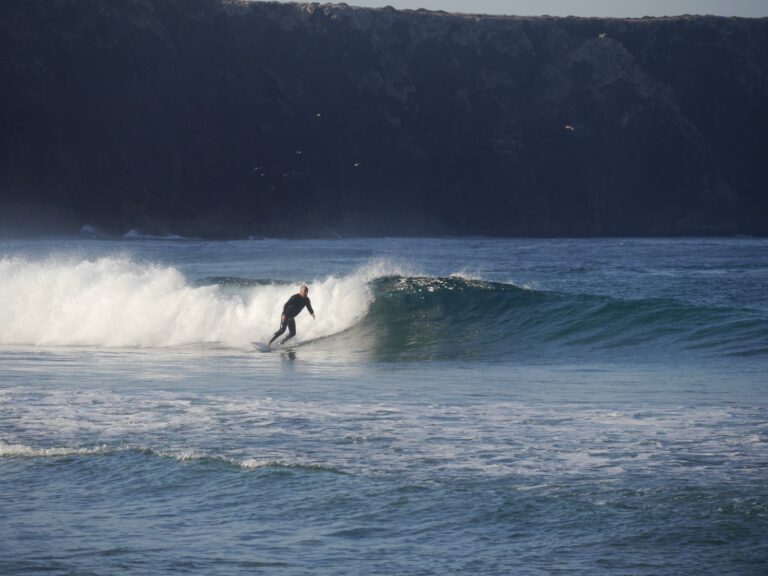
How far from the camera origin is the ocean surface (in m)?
7.16

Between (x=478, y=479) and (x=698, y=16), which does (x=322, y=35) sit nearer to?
(x=698, y=16)

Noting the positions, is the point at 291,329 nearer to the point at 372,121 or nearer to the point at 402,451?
the point at 402,451

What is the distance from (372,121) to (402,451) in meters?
102

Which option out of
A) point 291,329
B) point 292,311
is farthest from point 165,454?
point 292,311

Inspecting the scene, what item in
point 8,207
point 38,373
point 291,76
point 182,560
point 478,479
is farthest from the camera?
point 291,76

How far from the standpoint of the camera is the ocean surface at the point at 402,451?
716 centimetres

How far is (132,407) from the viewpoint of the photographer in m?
12.0

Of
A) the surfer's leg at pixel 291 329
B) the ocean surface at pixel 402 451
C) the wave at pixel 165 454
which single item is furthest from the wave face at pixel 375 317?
the wave at pixel 165 454

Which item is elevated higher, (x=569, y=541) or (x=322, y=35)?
(x=322, y=35)

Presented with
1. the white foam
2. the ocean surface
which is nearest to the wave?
the ocean surface

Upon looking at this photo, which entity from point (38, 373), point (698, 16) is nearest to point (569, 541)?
point (38, 373)

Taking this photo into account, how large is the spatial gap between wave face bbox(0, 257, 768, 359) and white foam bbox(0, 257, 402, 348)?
0.10 ft

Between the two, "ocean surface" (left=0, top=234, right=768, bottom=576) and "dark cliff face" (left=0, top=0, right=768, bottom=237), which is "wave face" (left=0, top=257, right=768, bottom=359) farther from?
"dark cliff face" (left=0, top=0, right=768, bottom=237)

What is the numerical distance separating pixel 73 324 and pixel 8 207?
69.5m
